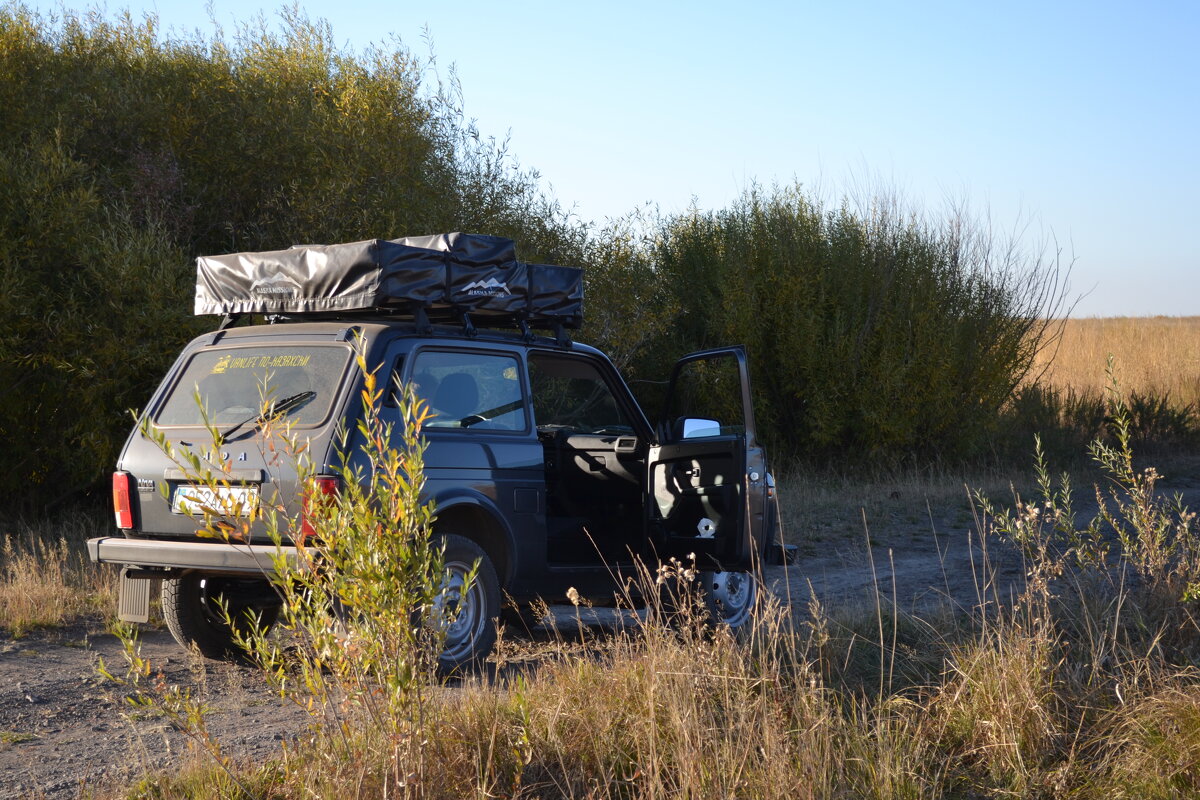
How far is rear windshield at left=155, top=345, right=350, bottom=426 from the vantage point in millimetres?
5633

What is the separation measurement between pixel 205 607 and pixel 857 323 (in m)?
12.1

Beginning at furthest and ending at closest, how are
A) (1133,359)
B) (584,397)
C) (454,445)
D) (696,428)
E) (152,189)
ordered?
(1133,359) < (152,189) < (584,397) < (696,428) < (454,445)

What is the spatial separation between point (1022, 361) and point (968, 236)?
214 cm

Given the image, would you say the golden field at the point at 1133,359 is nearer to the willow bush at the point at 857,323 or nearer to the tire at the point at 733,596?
the willow bush at the point at 857,323

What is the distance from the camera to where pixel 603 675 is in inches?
184

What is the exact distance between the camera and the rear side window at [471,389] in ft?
19.6

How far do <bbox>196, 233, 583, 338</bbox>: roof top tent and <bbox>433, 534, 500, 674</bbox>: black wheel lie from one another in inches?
47.3

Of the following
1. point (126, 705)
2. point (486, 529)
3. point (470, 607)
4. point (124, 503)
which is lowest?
point (126, 705)

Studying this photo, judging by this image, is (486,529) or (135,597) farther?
(486,529)

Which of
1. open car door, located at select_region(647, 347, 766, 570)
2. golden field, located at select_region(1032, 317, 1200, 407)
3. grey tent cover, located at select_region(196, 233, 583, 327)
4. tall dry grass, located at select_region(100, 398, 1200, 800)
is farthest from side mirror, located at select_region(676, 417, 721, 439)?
golden field, located at select_region(1032, 317, 1200, 407)

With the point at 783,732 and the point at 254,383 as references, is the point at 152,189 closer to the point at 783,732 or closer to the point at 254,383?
the point at 254,383

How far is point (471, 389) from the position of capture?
6.20m

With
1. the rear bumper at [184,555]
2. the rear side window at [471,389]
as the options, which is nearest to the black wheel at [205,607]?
the rear bumper at [184,555]

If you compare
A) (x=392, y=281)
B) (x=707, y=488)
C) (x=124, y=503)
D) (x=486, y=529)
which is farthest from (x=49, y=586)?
(x=707, y=488)
